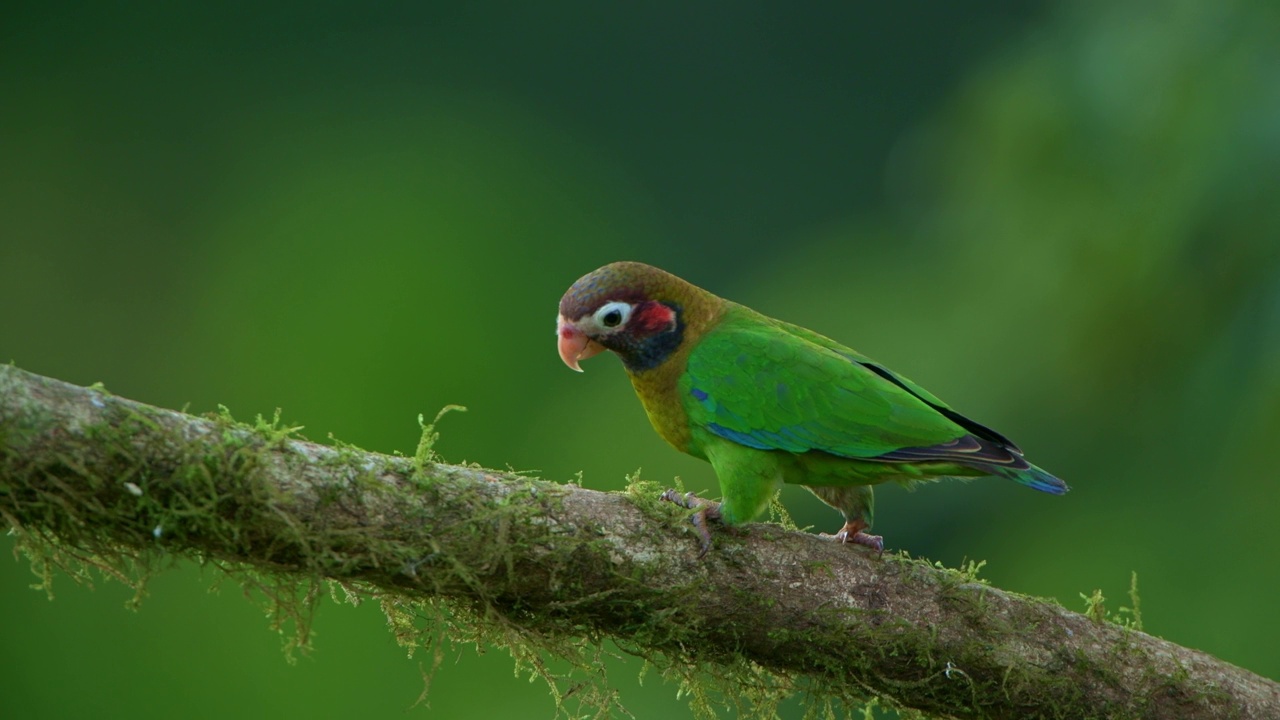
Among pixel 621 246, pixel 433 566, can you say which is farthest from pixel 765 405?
pixel 621 246

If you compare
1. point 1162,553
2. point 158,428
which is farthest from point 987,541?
point 158,428

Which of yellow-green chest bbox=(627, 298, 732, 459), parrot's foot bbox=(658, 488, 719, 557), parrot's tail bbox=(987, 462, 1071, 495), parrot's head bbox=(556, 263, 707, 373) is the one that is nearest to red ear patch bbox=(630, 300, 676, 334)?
parrot's head bbox=(556, 263, 707, 373)

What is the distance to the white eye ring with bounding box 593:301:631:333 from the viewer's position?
486 centimetres

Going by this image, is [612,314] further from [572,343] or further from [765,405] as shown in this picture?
[765,405]

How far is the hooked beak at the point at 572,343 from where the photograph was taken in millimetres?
4926

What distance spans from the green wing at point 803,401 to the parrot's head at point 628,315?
0.16 meters

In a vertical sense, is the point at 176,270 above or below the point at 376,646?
above

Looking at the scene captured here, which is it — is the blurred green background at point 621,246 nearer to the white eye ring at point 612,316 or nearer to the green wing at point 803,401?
the green wing at point 803,401

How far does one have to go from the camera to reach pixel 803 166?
23391 millimetres

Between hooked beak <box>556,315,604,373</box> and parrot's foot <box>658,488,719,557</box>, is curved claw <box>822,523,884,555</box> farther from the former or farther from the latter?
hooked beak <box>556,315,604,373</box>

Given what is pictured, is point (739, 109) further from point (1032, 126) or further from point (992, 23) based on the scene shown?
point (1032, 126)

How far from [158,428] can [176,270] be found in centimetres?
1819

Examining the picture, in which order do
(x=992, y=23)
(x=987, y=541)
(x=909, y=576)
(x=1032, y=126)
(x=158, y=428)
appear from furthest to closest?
1. (x=992, y=23)
2. (x=987, y=541)
3. (x=1032, y=126)
4. (x=909, y=576)
5. (x=158, y=428)

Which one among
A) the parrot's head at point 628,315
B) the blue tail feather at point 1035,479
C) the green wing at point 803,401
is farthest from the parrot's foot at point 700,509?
the blue tail feather at point 1035,479
